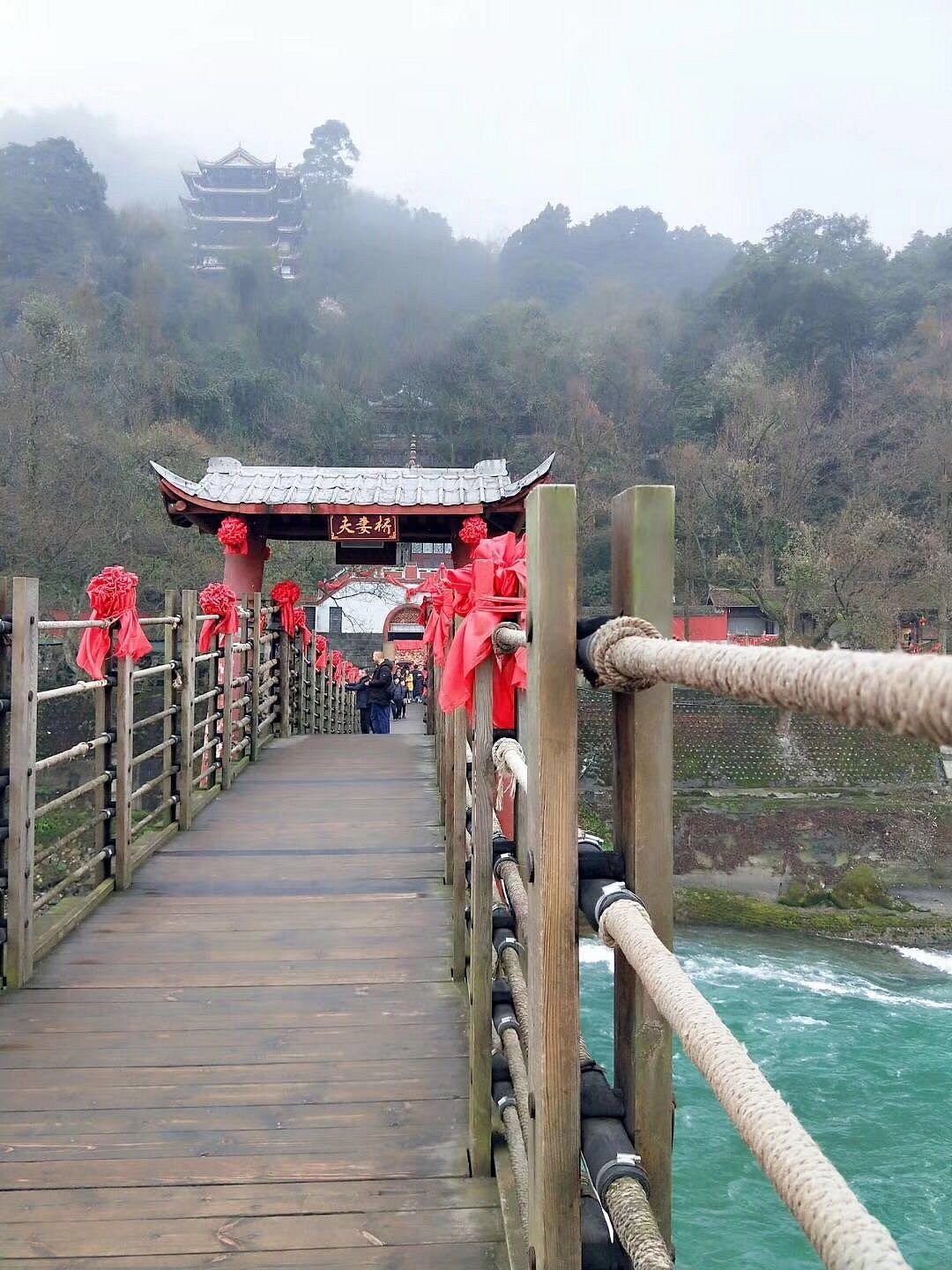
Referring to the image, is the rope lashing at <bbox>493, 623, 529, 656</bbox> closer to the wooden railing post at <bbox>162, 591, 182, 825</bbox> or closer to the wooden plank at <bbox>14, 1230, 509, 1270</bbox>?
the wooden plank at <bbox>14, 1230, 509, 1270</bbox>

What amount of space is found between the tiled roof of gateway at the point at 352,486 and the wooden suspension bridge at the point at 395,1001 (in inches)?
142

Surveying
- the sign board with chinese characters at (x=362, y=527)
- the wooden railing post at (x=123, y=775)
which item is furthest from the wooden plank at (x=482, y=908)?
the sign board with chinese characters at (x=362, y=527)

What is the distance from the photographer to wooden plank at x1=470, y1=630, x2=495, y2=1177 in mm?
2072

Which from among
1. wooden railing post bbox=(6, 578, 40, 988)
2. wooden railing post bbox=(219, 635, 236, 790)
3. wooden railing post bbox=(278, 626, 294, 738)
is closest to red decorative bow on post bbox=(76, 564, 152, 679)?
wooden railing post bbox=(6, 578, 40, 988)

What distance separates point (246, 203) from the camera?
5209 cm

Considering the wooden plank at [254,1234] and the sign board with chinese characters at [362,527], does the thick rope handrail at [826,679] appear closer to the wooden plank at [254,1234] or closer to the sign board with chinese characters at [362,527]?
the wooden plank at [254,1234]

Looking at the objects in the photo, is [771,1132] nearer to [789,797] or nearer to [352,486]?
[352,486]

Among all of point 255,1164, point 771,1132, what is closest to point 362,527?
point 255,1164

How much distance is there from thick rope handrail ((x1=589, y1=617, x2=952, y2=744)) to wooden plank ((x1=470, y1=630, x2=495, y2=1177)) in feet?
3.71

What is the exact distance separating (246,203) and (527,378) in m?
28.9

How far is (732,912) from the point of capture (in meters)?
12.8

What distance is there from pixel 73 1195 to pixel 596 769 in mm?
13894

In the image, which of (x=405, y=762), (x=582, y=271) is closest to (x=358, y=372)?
(x=582, y=271)

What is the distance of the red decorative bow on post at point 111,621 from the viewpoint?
4004 mm
